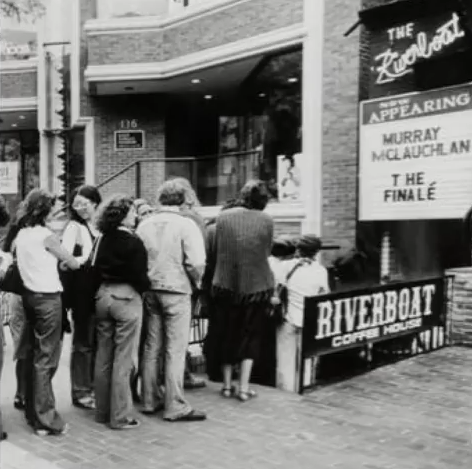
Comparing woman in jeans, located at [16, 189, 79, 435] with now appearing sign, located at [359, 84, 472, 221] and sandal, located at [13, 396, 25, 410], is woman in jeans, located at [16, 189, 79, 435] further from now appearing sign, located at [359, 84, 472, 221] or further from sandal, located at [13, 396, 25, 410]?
now appearing sign, located at [359, 84, 472, 221]

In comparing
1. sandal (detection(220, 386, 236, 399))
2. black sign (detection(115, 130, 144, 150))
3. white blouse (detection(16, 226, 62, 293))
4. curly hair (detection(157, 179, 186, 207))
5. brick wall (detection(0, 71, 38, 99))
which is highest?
brick wall (detection(0, 71, 38, 99))

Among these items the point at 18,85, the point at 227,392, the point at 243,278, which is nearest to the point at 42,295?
the point at 243,278

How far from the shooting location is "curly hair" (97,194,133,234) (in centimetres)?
539

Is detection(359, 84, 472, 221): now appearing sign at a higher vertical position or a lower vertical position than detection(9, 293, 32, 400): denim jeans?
higher

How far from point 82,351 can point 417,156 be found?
5.70 m

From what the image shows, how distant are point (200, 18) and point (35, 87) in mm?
6615

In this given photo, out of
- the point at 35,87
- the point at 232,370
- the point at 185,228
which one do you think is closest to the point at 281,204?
the point at 232,370

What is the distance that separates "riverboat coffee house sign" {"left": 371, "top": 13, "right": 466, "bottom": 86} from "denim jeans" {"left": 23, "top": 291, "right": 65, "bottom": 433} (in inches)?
263

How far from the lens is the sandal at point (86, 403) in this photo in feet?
19.7

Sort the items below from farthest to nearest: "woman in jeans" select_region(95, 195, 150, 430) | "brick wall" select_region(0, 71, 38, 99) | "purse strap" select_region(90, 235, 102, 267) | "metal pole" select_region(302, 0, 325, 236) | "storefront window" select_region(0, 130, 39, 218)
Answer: "storefront window" select_region(0, 130, 39, 218) < "brick wall" select_region(0, 71, 38, 99) < "metal pole" select_region(302, 0, 325, 236) < "purse strap" select_region(90, 235, 102, 267) < "woman in jeans" select_region(95, 195, 150, 430)

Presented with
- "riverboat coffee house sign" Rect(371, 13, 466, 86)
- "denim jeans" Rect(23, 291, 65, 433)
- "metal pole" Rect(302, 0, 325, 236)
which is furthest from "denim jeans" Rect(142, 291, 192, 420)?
"riverboat coffee house sign" Rect(371, 13, 466, 86)

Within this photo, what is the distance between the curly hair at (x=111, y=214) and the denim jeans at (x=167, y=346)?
2.18 feet

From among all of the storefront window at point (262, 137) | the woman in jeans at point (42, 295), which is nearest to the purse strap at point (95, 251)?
the woman in jeans at point (42, 295)

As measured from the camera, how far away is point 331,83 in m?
11.0
